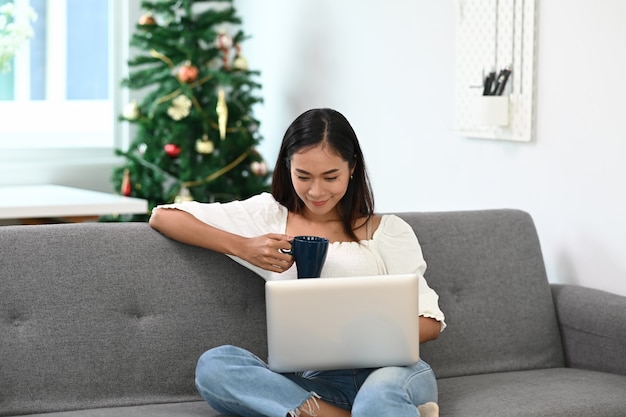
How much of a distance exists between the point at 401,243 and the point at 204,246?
0.49 meters

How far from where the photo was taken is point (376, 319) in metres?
2.10

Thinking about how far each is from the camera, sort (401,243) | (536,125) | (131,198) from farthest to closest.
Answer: (131,198)
(536,125)
(401,243)

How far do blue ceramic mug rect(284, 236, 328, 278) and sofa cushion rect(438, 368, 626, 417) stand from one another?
440 millimetres

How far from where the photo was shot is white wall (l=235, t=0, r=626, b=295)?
2.83m

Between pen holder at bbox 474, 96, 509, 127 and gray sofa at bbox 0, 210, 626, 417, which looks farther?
pen holder at bbox 474, 96, 509, 127

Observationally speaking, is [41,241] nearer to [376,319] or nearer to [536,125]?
[376,319]

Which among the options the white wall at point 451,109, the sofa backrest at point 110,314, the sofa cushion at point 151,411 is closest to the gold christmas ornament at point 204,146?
the white wall at point 451,109

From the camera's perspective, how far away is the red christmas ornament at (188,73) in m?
4.57

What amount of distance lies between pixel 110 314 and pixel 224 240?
324 millimetres

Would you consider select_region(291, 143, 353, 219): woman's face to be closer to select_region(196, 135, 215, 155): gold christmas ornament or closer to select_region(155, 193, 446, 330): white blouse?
select_region(155, 193, 446, 330): white blouse

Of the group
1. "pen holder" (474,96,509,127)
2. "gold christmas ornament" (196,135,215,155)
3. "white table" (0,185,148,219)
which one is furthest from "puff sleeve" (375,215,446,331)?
"gold christmas ornament" (196,135,215,155)

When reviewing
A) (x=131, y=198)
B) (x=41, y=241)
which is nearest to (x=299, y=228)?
(x=41, y=241)

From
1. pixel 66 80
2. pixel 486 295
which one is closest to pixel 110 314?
pixel 486 295

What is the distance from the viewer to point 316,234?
2.49 m
